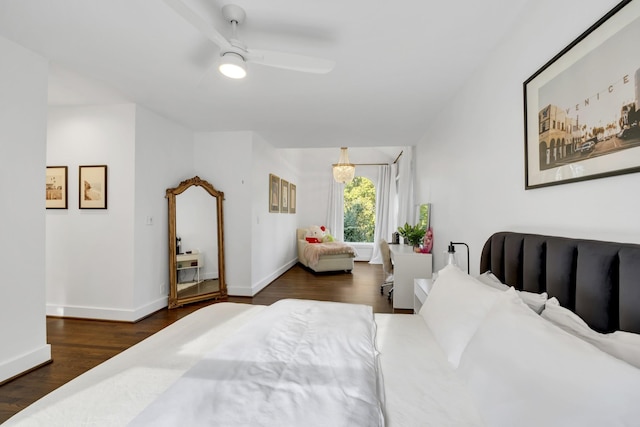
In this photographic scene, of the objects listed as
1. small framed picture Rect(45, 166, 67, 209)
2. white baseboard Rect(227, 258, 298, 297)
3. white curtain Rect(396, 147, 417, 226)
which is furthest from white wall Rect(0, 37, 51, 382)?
white curtain Rect(396, 147, 417, 226)

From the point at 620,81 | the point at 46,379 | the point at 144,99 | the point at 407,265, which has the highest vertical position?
the point at 144,99

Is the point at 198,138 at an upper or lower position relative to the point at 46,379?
upper

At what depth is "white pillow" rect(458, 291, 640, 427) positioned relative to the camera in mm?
618

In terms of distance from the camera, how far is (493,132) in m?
1.97

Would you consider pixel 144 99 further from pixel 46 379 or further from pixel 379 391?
pixel 379 391

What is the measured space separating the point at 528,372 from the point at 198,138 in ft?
15.0

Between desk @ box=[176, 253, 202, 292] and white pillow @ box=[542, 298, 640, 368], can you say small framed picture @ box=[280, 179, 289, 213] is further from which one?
white pillow @ box=[542, 298, 640, 368]

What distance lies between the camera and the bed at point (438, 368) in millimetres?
729

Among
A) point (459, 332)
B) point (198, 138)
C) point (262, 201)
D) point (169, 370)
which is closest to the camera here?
point (169, 370)

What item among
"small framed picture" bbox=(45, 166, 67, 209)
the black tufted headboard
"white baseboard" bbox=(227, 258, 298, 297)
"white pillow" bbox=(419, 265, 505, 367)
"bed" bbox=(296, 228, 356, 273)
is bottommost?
"white baseboard" bbox=(227, 258, 298, 297)

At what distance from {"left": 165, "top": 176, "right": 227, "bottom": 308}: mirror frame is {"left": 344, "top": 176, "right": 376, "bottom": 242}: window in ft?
14.2

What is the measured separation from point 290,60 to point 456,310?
1751 mm

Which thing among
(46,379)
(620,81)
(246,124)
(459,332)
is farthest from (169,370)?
(246,124)

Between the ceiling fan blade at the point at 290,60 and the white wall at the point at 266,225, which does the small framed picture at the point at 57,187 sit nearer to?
the white wall at the point at 266,225
